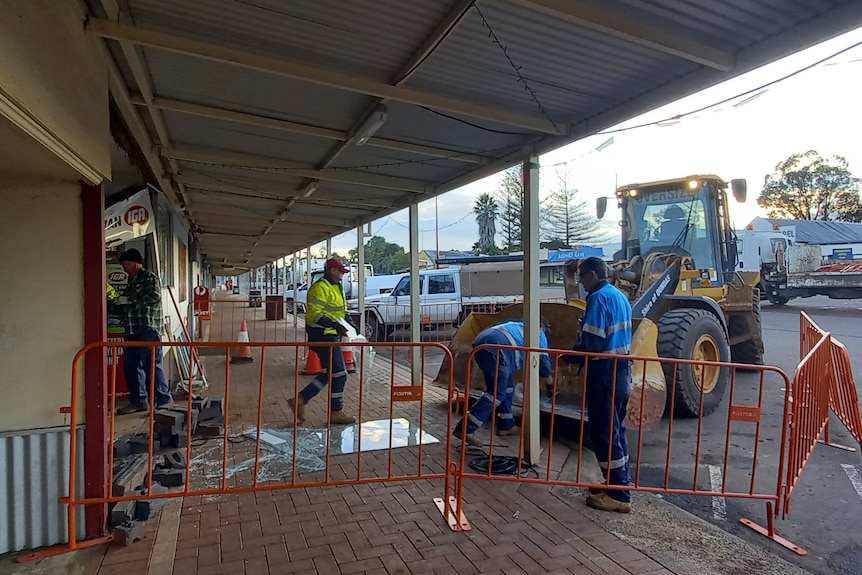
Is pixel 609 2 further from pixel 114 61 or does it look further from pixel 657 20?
pixel 114 61

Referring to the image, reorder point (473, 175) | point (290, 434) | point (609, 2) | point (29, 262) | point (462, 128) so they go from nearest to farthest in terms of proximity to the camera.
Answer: point (609, 2), point (29, 262), point (462, 128), point (290, 434), point (473, 175)

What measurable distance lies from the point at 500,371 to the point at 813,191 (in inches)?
2175

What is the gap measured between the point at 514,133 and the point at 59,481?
13.2 feet

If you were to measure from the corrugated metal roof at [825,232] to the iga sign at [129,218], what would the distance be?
38.1m

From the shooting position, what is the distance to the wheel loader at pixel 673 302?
5.94 meters

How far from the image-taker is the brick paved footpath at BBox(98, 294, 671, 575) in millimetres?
3051

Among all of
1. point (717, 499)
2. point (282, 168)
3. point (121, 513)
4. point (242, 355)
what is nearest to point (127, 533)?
point (121, 513)

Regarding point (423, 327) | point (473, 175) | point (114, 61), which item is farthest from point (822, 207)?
point (114, 61)

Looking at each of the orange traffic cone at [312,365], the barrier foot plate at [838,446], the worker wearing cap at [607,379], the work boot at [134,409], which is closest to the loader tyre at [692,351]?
the barrier foot plate at [838,446]

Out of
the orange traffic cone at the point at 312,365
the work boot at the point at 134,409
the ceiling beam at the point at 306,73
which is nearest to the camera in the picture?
the ceiling beam at the point at 306,73

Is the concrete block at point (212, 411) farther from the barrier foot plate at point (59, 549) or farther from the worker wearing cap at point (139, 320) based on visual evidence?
the barrier foot plate at point (59, 549)

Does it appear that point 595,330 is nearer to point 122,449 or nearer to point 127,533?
point 127,533

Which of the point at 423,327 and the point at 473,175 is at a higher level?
the point at 473,175

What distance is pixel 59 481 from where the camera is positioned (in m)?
3.10
